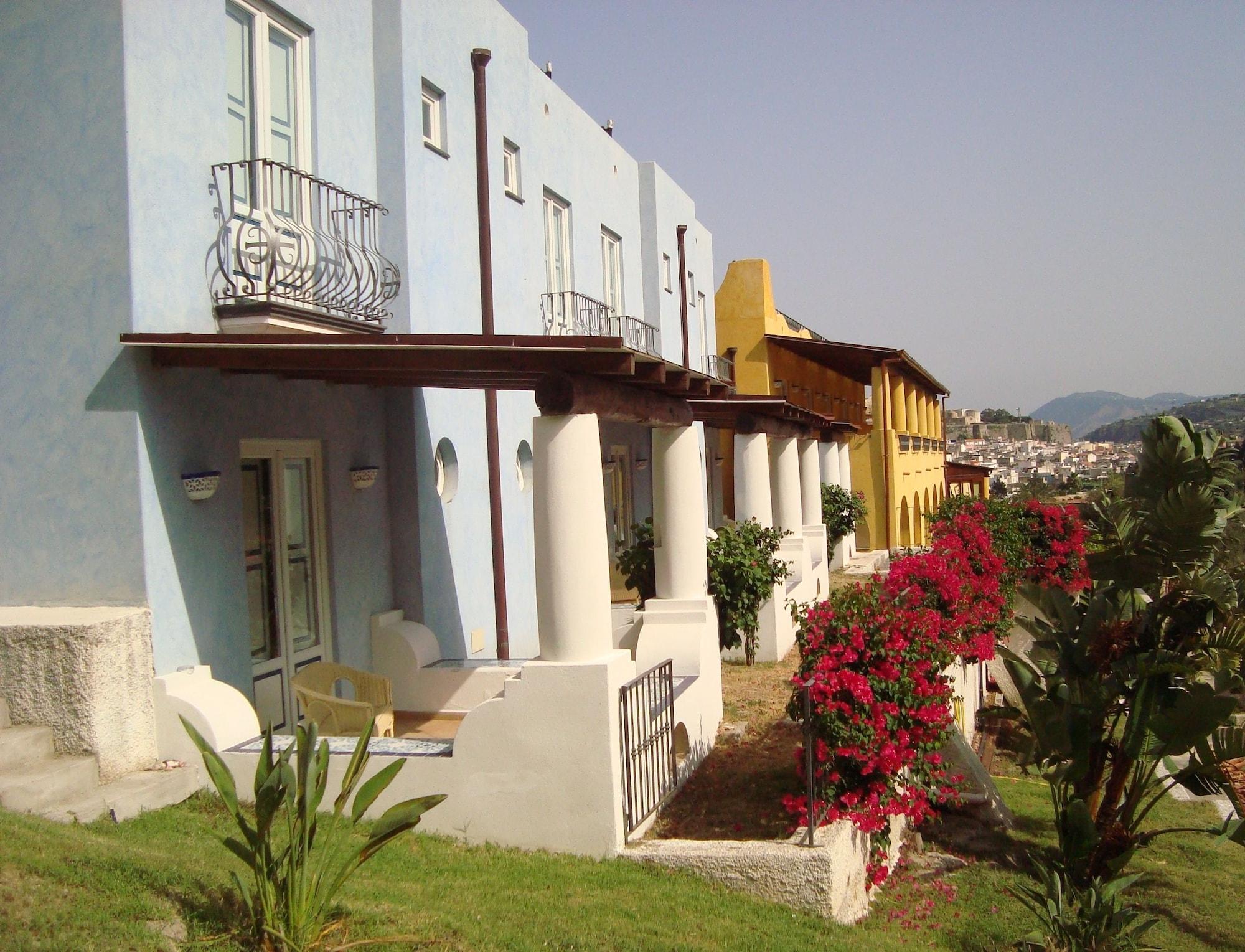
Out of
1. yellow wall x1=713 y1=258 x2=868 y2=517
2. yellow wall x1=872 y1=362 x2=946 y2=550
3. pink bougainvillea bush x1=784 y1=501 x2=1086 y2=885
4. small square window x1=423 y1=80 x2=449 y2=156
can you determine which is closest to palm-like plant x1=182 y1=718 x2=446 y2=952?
pink bougainvillea bush x1=784 y1=501 x2=1086 y2=885

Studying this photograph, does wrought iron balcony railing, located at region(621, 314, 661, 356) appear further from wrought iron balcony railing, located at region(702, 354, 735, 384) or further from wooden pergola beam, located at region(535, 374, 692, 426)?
wooden pergola beam, located at region(535, 374, 692, 426)

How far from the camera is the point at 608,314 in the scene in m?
18.4

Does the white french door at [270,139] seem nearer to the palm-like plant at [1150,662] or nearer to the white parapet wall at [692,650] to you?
the white parapet wall at [692,650]

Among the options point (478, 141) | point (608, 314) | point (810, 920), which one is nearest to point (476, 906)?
point (810, 920)

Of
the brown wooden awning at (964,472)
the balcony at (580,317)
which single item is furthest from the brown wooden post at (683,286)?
the brown wooden awning at (964,472)

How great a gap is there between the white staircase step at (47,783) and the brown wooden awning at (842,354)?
2460 cm

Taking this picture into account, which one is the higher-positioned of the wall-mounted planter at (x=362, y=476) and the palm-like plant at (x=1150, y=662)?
the wall-mounted planter at (x=362, y=476)

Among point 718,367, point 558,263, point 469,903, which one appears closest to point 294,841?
point 469,903

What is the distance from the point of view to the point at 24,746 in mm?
6934

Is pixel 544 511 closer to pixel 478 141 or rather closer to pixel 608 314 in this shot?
pixel 478 141

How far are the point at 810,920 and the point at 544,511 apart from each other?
3071 mm

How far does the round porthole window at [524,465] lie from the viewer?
13.7 metres

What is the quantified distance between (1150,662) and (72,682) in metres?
7.90

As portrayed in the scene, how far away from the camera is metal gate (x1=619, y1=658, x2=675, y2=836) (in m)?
7.60
